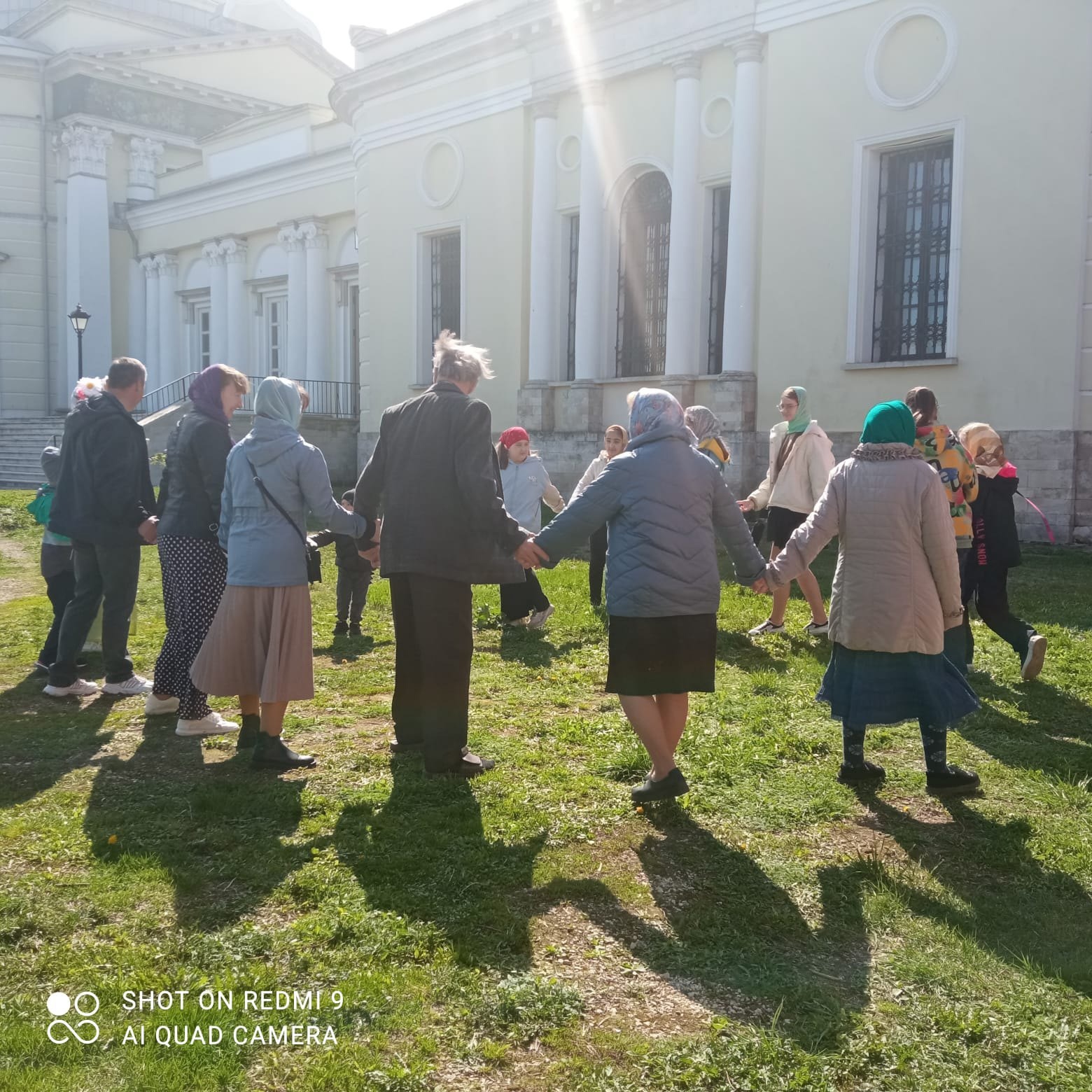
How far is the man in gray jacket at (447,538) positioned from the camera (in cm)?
528

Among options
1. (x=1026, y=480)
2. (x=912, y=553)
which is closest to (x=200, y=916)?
(x=912, y=553)

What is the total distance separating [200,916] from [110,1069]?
2.91ft

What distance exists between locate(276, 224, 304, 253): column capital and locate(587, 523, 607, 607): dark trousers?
2002 cm

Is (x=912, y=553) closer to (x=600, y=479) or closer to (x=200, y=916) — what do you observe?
(x=600, y=479)

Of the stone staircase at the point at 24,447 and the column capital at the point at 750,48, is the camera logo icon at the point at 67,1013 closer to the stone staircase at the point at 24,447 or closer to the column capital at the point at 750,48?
the column capital at the point at 750,48

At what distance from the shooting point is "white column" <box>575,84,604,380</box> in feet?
61.5

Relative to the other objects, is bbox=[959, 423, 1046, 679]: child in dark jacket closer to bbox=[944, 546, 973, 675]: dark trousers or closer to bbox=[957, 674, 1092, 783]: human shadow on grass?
bbox=[957, 674, 1092, 783]: human shadow on grass

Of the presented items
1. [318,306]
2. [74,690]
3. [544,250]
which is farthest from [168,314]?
[74,690]

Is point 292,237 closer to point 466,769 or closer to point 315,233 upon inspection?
point 315,233

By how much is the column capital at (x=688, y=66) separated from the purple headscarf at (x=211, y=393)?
13565 mm

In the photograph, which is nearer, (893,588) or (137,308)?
(893,588)

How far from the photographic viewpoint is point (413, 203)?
22250 mm

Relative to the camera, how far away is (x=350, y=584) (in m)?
8.99

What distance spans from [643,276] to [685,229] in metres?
1.71
